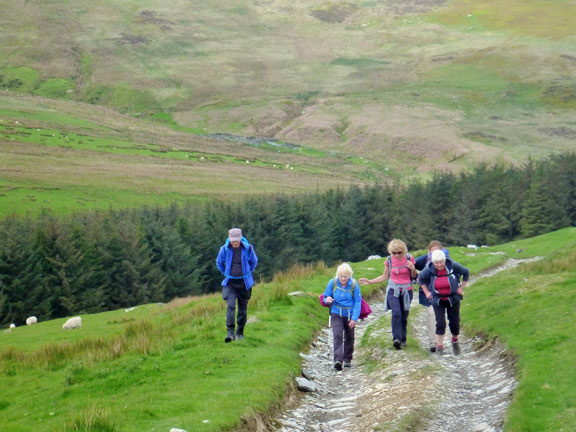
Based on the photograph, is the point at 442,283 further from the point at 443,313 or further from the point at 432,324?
the point at 432,324

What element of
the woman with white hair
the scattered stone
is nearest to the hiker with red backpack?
the woman with white hair

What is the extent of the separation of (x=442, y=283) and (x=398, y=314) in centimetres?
144

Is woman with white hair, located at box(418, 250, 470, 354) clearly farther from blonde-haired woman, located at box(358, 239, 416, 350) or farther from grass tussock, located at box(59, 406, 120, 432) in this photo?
grass tussock, located at box(59, 406, 120, 432)

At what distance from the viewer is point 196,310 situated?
24422 mm

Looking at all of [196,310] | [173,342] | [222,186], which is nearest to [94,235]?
[196,310]

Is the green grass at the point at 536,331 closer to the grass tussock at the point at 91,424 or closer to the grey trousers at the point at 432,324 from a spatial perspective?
the grey trousers at the point at 432,324

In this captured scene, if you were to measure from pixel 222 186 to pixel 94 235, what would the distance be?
71.6 metres

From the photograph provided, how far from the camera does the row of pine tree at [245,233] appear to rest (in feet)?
189

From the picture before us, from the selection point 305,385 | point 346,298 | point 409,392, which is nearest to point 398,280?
point 346,298

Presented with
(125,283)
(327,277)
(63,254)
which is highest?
(327,277)

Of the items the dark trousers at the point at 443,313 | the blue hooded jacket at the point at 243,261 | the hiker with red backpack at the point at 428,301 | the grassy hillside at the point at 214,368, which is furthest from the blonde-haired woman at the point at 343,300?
the dark trousers at the point at 443,313

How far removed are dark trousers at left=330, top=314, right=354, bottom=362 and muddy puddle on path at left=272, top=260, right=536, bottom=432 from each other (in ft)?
1.41

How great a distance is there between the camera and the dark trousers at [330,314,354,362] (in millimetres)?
15697

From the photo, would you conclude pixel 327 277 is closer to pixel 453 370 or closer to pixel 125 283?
pixel 453 370
